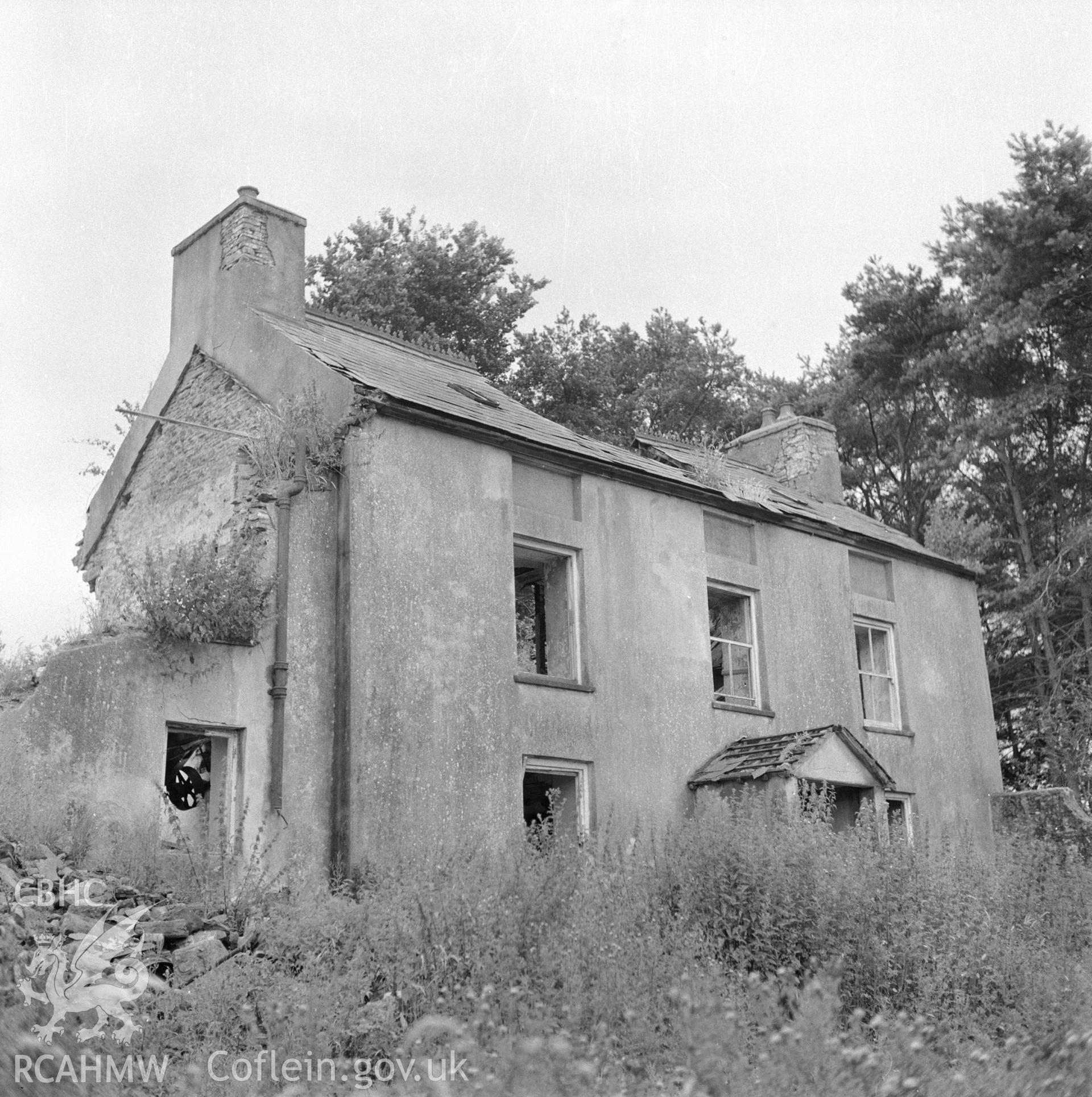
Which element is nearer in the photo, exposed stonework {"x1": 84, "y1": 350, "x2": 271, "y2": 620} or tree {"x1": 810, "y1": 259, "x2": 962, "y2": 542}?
exposed stonework {"x1": 84, "y1": 350, "x2": 271, "y2": 620}

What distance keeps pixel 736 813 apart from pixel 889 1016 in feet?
15.1

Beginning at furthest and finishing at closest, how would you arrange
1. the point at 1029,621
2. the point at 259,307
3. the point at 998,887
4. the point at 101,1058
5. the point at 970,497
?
the point at 970,497 < the point at 1029,621 < the point at 259,307 < the point at 998,887 < the point at 101,1058

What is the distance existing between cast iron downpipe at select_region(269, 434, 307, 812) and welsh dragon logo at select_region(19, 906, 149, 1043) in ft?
11.4

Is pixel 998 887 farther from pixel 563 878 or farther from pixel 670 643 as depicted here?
pixel 670 643

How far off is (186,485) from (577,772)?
5924 mm

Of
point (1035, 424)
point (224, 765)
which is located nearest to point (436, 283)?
point (1035, 424)

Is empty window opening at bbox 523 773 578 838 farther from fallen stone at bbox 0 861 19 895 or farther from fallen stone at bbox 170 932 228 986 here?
fallen stone at bbox 0 861 19 895

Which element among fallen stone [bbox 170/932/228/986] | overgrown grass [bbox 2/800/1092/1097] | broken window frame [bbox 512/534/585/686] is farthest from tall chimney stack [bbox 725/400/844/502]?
fallen stone [bbox 170/932/228/986]

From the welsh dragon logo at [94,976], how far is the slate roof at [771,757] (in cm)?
813

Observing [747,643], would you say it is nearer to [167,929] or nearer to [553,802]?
[553,802]

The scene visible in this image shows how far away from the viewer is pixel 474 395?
55.1 feet

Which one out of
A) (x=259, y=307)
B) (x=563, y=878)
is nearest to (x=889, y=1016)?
(x=563, y=878)

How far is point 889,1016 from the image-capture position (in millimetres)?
8516

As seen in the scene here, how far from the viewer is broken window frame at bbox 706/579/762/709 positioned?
664 inches
